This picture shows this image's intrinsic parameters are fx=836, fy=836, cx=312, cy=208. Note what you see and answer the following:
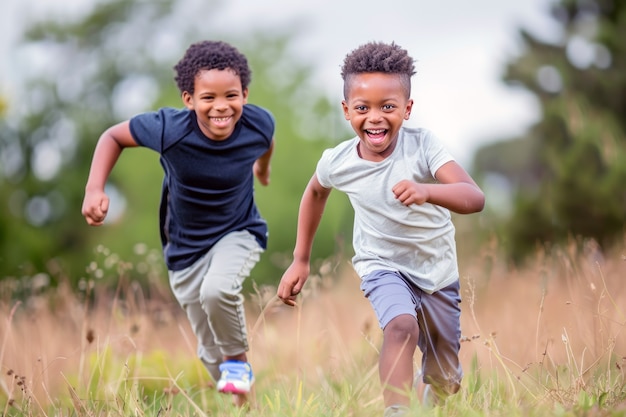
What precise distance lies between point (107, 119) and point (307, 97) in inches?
276

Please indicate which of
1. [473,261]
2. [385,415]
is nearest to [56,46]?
[473,261]

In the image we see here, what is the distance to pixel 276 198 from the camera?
23.4 m

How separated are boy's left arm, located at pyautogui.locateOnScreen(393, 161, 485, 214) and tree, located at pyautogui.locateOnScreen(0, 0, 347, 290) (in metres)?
19.4

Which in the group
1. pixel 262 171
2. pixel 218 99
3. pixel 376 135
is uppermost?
pixel 218 99

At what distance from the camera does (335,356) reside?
17.3 ft

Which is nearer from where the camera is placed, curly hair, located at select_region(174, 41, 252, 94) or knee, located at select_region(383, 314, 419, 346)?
knee, located at select_region(383, 314, 419, 346)

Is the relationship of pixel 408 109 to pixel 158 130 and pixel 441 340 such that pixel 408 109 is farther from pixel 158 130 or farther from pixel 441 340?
pixel 158 130

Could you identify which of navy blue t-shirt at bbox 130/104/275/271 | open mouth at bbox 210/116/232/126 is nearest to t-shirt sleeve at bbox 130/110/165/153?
navy blue t-shirt at bbox 130/104/275/271

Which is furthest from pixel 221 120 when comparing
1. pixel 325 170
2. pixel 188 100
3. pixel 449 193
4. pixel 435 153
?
pixel 449 193

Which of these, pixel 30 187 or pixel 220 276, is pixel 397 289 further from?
pixel 30 187

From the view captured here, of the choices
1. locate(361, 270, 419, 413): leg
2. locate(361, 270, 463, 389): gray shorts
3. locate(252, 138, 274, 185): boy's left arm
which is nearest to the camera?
locate(361, 270, 419, 413): leg

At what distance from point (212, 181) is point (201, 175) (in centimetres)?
7

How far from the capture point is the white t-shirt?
12.6ft

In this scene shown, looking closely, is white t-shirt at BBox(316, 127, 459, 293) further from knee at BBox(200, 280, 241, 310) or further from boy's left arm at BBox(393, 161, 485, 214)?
knee at BBox(200, 280, 241, 310)
